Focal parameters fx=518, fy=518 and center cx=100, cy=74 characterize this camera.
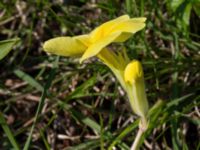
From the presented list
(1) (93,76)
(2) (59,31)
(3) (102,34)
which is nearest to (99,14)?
(2) (59,31)

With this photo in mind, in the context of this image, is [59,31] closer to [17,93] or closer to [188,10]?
[17,93]

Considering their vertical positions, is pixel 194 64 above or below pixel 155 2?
below

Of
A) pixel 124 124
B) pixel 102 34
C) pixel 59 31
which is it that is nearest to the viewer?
pixel 102 34

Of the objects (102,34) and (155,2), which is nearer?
(102,34)

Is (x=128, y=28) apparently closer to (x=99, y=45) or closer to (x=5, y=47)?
(x=99, y=45)

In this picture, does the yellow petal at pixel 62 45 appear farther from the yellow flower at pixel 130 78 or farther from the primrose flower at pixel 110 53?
the yellow flower at pixel 130 78

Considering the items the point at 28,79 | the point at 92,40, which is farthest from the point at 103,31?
the point at 28,79

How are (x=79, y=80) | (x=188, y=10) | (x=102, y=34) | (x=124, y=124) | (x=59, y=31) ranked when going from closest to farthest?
(x=102, y=34) < (x=188, y=10) < (x=124, y=124) < (x=79, y=80) < (x=59, y=31)

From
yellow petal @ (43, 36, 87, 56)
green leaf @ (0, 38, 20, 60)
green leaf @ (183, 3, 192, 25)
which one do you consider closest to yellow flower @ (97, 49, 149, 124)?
yellow petal @ (43, 36, 87, 56)
